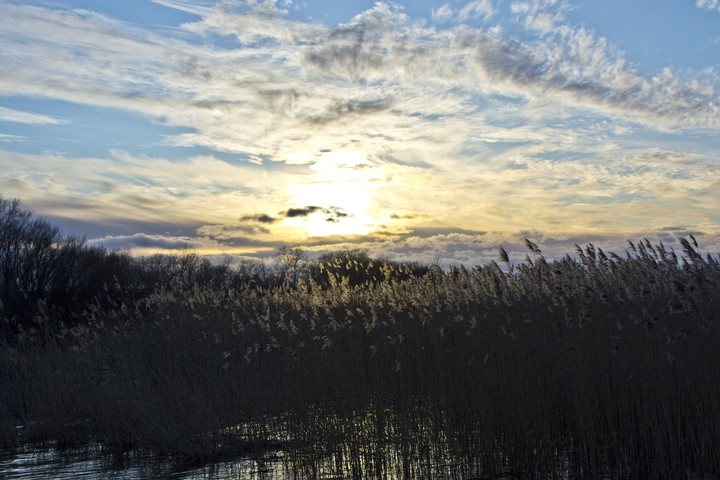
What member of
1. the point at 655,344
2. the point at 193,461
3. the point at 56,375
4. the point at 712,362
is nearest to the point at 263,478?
the point at 193,461

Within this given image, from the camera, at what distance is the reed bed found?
191 inches

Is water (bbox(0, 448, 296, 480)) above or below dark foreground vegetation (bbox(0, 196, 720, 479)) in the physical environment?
below

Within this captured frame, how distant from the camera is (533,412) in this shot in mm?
5016

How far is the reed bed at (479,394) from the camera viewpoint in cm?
486

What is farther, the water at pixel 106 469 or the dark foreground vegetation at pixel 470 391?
the water at pixel 106 469

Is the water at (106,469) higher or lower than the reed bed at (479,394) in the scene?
lower

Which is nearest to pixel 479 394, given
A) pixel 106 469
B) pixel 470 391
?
pixel 470 391

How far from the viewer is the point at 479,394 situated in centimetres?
519

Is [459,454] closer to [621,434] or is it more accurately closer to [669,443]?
[621,434]

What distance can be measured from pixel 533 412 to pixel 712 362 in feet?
6.18

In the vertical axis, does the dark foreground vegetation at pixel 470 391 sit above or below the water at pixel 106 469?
above

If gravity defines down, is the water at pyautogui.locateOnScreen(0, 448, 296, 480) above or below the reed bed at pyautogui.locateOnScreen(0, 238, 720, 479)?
below

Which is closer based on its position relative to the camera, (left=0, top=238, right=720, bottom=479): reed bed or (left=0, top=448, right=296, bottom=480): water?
(left=0, top=238, right=720, bottom=479): reed bed

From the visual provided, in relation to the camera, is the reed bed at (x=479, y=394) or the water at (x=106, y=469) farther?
the water at (x=106, y=469)
